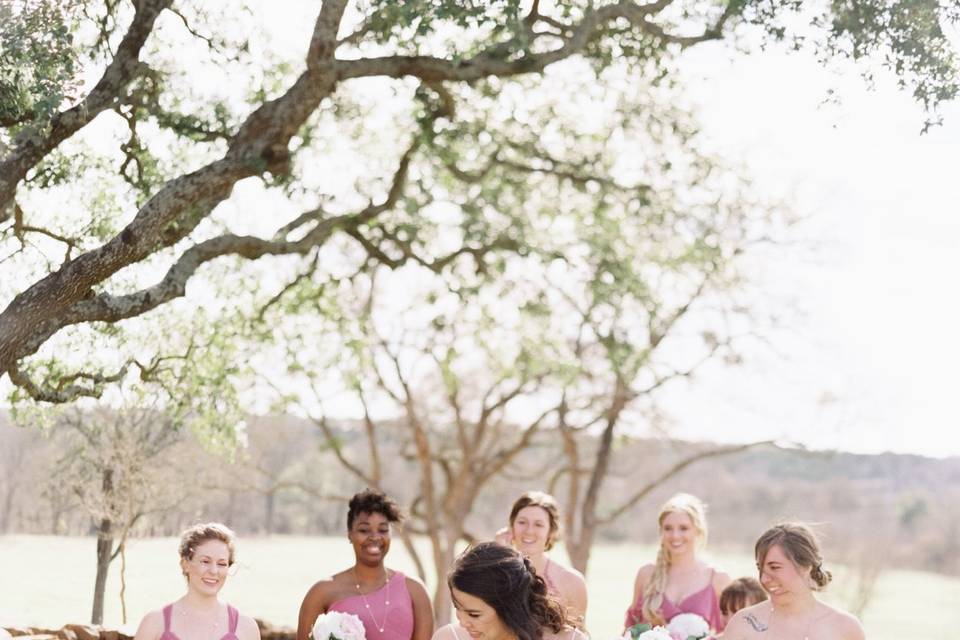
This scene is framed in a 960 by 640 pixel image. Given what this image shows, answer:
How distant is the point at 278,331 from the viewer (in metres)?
13.7

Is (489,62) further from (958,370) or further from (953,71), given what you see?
(958,370)

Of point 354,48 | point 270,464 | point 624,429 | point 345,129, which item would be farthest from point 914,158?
point 270,464

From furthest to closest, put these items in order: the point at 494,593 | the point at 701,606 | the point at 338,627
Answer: the point at 701,606 → the point at 338,627 → the point at 494,593

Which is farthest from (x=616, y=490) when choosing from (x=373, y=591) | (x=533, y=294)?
(x=373, y=591)

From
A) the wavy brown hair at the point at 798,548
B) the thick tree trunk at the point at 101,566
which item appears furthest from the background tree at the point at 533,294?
the wavy brown hair at the point at 798,548

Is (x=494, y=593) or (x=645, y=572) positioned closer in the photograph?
(x=494, y=593)

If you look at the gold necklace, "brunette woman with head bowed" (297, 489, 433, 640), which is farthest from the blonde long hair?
the gold necklace

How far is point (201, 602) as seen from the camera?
6043 mm

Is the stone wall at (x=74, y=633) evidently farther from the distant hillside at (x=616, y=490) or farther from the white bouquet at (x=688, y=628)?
the white bouquet at (x=688, y=628)

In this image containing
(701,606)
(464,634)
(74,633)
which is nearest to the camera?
(464,634)

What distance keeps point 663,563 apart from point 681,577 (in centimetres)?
14

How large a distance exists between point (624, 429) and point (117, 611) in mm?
8078

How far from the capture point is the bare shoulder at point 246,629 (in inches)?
239

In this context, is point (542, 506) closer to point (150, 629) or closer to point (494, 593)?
point (150, 629)
